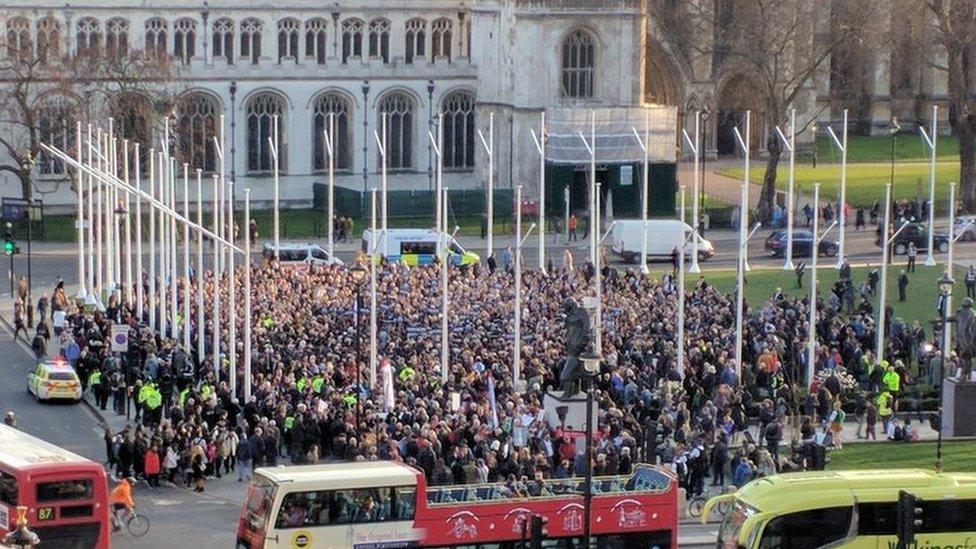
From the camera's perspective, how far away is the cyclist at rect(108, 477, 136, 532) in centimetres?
4147

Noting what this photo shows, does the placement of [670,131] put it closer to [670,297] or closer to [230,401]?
[670,297]

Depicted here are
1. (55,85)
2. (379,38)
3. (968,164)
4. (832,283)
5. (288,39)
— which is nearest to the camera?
(832,283)

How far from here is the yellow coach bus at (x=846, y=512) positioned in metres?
34.8

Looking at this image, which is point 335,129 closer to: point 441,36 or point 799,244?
point 441,36

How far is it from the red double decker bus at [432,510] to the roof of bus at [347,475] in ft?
0.05

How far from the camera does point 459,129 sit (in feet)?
325

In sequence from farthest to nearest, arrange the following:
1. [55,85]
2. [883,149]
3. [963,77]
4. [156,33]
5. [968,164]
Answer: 1. [883,149]
2. [156,33]
3. [963,77]
4. [968,164]
5. [55,85]

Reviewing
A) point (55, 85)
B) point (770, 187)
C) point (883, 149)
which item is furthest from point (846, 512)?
point (883, 149)

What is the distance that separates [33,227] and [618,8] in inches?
1044

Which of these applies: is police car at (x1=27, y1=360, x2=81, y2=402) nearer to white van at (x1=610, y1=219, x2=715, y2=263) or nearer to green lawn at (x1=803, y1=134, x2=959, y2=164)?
white van at (x1=610, y1=219, x2=715, y2=263)

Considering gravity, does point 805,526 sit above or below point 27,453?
below

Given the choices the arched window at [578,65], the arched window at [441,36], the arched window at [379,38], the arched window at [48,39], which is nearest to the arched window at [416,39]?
the arched window at [441,36]

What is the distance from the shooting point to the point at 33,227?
8700 cm

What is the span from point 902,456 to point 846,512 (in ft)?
42.0
